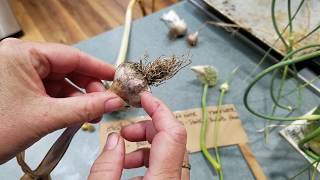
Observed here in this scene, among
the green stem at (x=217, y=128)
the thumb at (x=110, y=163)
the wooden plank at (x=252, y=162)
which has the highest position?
the thumb at (x=110, y=163)

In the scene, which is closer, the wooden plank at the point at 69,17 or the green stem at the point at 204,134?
the green stem at the point at 204,134

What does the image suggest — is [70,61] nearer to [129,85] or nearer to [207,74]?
[129,85]

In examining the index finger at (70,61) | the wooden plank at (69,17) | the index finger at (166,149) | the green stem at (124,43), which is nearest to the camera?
the index finger at (166,149)

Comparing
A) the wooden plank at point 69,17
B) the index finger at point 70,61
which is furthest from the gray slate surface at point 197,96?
the wooden plank at point 69,17

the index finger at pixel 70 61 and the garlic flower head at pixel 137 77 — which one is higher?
the index finger at pixel 70 61

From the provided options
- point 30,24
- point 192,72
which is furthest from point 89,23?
point 192,72

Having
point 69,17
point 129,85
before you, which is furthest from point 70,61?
point 69,17

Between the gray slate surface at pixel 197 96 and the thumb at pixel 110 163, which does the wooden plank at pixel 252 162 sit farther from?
the thumb at pixel 110 163
